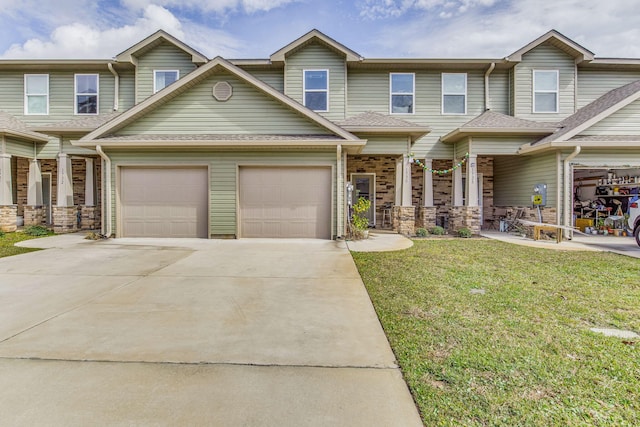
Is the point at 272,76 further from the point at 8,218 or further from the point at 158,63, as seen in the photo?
the point at 8,218

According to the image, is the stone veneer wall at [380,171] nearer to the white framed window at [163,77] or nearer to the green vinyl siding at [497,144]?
the green vinyl siding at [497,144]

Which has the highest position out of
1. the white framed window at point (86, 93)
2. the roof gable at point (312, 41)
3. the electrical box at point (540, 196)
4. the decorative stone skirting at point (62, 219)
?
the roof gable at point (312, 41)

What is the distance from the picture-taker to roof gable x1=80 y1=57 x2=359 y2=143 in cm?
1030

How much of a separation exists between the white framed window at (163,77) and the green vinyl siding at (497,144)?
11.9m

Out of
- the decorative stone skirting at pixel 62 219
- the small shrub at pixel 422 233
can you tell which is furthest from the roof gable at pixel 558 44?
the decorative stone skirting at pixel 62 219

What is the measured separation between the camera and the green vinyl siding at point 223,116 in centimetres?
1066

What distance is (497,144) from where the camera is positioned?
39.5 ft

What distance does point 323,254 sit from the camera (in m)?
8.37

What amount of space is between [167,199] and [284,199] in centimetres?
377

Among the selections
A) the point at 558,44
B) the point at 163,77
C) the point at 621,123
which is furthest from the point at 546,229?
the point at 163,77

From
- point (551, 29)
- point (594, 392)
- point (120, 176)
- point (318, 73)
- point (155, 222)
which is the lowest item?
point (594, 392)

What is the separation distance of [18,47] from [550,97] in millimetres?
33518

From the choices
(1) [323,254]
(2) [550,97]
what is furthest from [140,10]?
(2) [550,97]

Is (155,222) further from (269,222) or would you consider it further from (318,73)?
(318,73)
